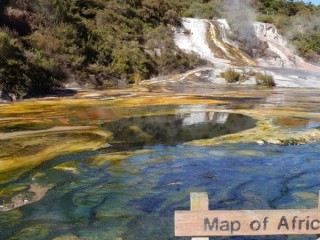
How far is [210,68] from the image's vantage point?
36.9 m

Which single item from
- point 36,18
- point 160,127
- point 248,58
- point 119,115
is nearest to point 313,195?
point 160,127

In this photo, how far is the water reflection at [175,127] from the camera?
12.5 meters

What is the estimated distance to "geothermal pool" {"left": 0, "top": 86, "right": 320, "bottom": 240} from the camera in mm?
6609

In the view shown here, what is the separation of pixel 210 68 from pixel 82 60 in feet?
37.4

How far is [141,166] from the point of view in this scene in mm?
9516

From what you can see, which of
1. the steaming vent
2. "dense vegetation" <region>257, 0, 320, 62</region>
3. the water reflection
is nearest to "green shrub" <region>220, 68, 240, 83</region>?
the steaming vent

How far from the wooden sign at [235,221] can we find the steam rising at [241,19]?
44.1 meters

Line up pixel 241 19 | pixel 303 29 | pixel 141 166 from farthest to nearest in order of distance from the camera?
pixel 303 29 < pixel 241 19 < pixel 141 166

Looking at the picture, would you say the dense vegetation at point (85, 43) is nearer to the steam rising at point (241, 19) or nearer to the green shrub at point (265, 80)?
the steam rising at point (241, 19)

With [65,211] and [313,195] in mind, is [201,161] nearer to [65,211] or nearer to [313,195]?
[313,195]


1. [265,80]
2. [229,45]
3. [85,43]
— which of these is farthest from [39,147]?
[229,45]

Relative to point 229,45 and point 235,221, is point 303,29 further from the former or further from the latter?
point 235,221

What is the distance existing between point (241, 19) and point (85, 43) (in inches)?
861

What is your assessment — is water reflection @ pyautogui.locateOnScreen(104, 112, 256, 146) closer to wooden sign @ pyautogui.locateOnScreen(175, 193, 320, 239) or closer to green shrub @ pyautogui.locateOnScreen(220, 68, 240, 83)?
wooden sign @ pyautogui.locateOnScreen(175, 193, 320, 239)
